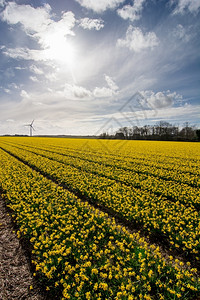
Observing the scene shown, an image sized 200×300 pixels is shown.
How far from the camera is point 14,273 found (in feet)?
15.3

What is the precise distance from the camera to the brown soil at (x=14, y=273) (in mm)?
4031

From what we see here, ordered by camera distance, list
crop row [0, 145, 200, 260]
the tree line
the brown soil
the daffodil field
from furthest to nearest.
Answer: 1. the tree line
2. crop row [0, 145, 200, 260]
3. the brown soil
4. the daffodil field

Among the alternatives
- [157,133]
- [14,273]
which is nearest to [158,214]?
[14,273]

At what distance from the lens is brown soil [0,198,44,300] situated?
4.03m

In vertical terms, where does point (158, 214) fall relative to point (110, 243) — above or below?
below

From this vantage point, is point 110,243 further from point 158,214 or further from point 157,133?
point 157,133

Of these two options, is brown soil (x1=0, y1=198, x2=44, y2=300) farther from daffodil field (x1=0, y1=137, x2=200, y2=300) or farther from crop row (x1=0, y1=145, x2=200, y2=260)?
crop row (x1=0, y1=145, x2=200, y2=260)

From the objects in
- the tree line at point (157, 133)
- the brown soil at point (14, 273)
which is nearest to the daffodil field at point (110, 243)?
the brown soil at point (14, 273)

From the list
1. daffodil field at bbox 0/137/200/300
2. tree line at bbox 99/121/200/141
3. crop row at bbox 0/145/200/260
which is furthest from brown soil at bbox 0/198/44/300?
tree line at bbox 99/121/200/141

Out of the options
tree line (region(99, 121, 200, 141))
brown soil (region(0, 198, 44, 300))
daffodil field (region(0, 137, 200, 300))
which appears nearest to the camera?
daffodil field (region(0, 137, 200, 300))

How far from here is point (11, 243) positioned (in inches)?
233

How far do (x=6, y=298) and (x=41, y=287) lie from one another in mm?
801

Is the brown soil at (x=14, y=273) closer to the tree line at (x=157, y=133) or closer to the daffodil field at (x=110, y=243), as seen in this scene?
the daffodil field at (x=110, y=243)

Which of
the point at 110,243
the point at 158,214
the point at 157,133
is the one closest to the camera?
the point at 110,243
